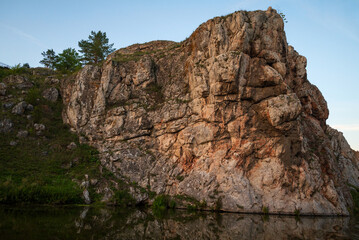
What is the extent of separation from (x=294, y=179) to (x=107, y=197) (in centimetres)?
1805

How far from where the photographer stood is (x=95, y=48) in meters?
43.8

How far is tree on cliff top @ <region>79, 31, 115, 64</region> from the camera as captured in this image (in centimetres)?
4400

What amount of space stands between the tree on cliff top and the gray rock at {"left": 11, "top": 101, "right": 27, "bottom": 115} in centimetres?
1432

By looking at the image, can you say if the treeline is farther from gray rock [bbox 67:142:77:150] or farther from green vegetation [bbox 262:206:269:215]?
green vegetation [bbox 262:206:269:215]

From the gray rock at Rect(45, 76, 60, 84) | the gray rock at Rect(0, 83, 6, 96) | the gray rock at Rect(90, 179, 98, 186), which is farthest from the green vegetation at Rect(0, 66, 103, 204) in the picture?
the gray rock at Rect(45, 76, 60, 84)

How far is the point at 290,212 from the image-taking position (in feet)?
78.6

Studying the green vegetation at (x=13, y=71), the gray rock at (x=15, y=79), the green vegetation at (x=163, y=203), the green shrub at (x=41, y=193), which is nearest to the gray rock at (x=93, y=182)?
the green shrub at (x=41, y=193)

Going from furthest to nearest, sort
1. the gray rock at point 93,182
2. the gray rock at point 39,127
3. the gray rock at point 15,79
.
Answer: the gray rock at point 15,79
the gray rock at point 39,127
the gray rock at point 93,182

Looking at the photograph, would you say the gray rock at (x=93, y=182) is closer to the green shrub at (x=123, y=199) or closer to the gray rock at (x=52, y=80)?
the green shrub at (x=123, y=199)

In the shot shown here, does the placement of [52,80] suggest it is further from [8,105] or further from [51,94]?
[8,105]

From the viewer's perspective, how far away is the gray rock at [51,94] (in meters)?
37.5

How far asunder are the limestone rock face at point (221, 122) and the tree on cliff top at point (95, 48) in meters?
10.2

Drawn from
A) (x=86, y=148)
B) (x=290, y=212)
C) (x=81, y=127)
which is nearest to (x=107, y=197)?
(x=86, y=148)

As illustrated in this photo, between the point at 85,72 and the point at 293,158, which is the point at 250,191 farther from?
the point at 85,72
